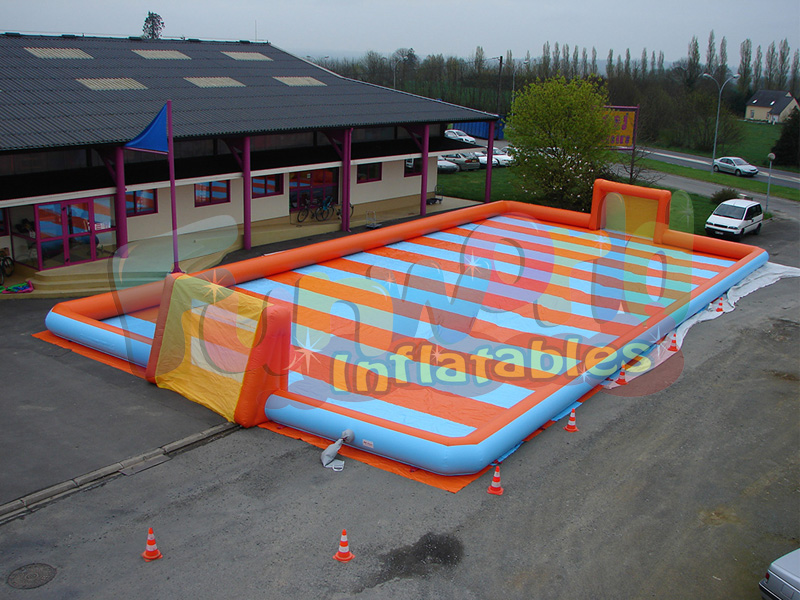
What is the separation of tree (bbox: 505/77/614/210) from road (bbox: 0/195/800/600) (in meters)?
18.2

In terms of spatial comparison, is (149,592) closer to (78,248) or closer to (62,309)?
(62,309)

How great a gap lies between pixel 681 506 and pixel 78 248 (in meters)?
15.6

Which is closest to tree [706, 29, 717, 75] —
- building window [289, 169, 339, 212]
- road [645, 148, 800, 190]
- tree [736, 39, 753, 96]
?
tree [736, 39, 753, 96]

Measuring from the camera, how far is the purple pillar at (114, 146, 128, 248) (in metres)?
18.6

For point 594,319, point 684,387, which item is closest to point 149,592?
point 684,387

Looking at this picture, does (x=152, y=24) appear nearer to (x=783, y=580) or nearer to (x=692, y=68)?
(x=692, y=68)

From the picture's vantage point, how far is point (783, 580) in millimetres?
8188

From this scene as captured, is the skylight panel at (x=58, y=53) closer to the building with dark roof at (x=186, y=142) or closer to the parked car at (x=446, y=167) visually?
the building with dark roof at (x=186, y=142)

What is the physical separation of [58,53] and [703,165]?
4299cm

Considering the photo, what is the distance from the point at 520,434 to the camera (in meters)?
11.8

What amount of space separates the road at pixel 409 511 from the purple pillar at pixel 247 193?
30.2 ft

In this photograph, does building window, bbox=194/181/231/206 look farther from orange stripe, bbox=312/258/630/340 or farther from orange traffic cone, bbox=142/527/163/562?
orange traffic cone, bbox=142/527/163/562

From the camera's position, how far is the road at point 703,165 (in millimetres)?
47406

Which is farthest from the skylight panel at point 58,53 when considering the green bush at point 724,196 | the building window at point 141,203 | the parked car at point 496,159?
the green bush at point 724,196
